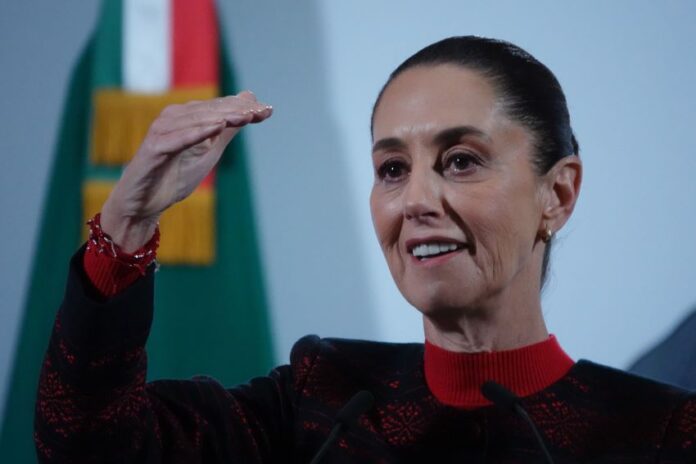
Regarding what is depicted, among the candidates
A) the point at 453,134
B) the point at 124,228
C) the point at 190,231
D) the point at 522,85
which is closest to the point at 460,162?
the point at 453,134

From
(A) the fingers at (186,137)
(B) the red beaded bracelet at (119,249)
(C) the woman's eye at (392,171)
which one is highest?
(A) the fingers at (186,137)

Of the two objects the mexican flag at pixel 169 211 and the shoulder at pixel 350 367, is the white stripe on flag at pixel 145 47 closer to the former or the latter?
the mexican flag at pixel 169 211

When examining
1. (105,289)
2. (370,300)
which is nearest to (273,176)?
(370,300)

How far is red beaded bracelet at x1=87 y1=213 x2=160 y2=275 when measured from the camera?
2.89 ft

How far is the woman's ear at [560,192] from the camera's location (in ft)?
3.66

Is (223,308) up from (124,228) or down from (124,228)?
down

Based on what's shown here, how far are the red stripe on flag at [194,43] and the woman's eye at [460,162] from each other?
91 centimetres

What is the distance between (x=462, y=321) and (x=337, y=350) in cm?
20

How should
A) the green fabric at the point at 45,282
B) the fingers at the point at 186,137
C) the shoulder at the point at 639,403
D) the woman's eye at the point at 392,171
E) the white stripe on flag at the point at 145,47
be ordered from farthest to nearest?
the white stripe on flag at the point at 145,47, the green fabric at the point at 45,282, the woman's eye at the point at 392,171, the shoulder at the point at 639,403, the fingers at the point at 186,137

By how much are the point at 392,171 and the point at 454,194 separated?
0.37ft

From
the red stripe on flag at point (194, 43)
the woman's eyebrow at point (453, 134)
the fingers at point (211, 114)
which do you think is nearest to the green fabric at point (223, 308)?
the red stripe on flag at point (194, 43)

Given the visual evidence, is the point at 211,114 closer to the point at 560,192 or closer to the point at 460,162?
the point at 460,162

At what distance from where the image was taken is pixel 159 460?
3.19ft

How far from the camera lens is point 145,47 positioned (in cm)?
181
